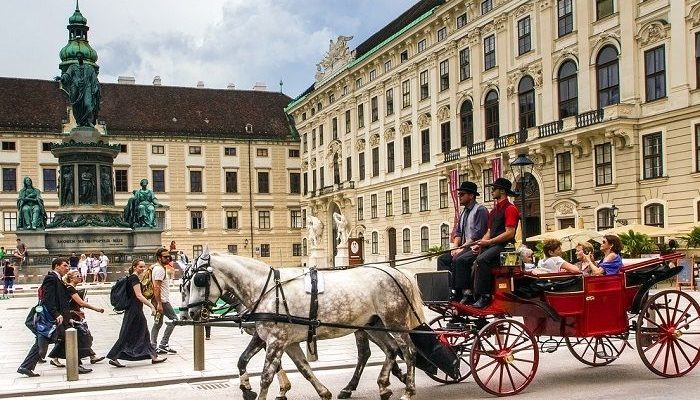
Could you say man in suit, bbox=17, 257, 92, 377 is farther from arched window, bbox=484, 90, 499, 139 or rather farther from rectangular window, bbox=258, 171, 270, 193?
rectangular window, bbox=258, 171, 270, 193

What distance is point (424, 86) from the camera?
4756 centimetres

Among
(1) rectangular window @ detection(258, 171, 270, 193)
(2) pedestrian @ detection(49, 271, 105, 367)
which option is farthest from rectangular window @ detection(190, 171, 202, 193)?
(2) pedestrian @ detection(49, 271, 105, 367)

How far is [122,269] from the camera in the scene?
30.8 metres

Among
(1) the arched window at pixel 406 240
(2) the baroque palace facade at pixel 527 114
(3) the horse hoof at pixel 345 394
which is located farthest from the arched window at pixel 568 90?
(3) the horse hoof at pixel 345 394

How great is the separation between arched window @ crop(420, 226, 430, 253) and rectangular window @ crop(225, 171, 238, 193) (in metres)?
26.7

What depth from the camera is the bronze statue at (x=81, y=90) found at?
31.3 m

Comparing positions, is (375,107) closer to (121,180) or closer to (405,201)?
(405,201)

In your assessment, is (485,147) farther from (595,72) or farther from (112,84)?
(112,84)

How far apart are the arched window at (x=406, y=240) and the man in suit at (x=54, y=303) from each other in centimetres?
3807

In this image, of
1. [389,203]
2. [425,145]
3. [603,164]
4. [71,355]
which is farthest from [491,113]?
[71,355]

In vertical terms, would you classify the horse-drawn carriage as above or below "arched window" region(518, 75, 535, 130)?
below

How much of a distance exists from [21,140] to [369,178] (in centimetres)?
2886

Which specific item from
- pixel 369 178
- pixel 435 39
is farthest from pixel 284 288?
pixel 369 178

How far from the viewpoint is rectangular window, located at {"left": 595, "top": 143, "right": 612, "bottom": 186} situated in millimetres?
32406
